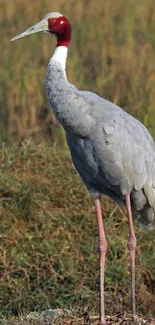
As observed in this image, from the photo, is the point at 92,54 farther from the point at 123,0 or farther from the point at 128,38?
the point at 123,0

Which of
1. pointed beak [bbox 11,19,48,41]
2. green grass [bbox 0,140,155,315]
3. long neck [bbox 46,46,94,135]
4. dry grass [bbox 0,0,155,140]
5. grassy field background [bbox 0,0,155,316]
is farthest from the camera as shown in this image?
dry grass [bbox 0,0,155,140]

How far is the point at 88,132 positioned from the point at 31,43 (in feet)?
15.3

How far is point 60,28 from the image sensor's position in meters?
5.84

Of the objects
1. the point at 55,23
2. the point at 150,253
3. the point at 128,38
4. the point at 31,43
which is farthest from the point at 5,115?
the point at 55,23

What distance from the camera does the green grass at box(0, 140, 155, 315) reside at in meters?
7.05

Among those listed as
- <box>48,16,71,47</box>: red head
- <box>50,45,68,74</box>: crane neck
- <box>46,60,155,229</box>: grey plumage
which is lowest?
<box>46,60,155,229</box>: grey plumage

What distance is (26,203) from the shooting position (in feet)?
25.2

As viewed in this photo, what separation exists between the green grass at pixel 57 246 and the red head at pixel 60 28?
2106 millimetres

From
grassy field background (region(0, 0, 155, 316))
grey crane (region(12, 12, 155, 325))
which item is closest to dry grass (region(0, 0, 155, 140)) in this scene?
grassy field background (region(0, 0, 155, 316))

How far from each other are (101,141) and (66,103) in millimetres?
320

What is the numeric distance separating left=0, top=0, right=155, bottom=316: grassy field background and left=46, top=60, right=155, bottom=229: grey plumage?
32.9 inches

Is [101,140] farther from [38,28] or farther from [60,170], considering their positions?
[60,170]

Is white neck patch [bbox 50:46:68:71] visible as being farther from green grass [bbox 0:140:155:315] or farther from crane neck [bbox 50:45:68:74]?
green grass [bbox 0:140:155:315]

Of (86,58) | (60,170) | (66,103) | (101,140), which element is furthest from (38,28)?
(86,58)
